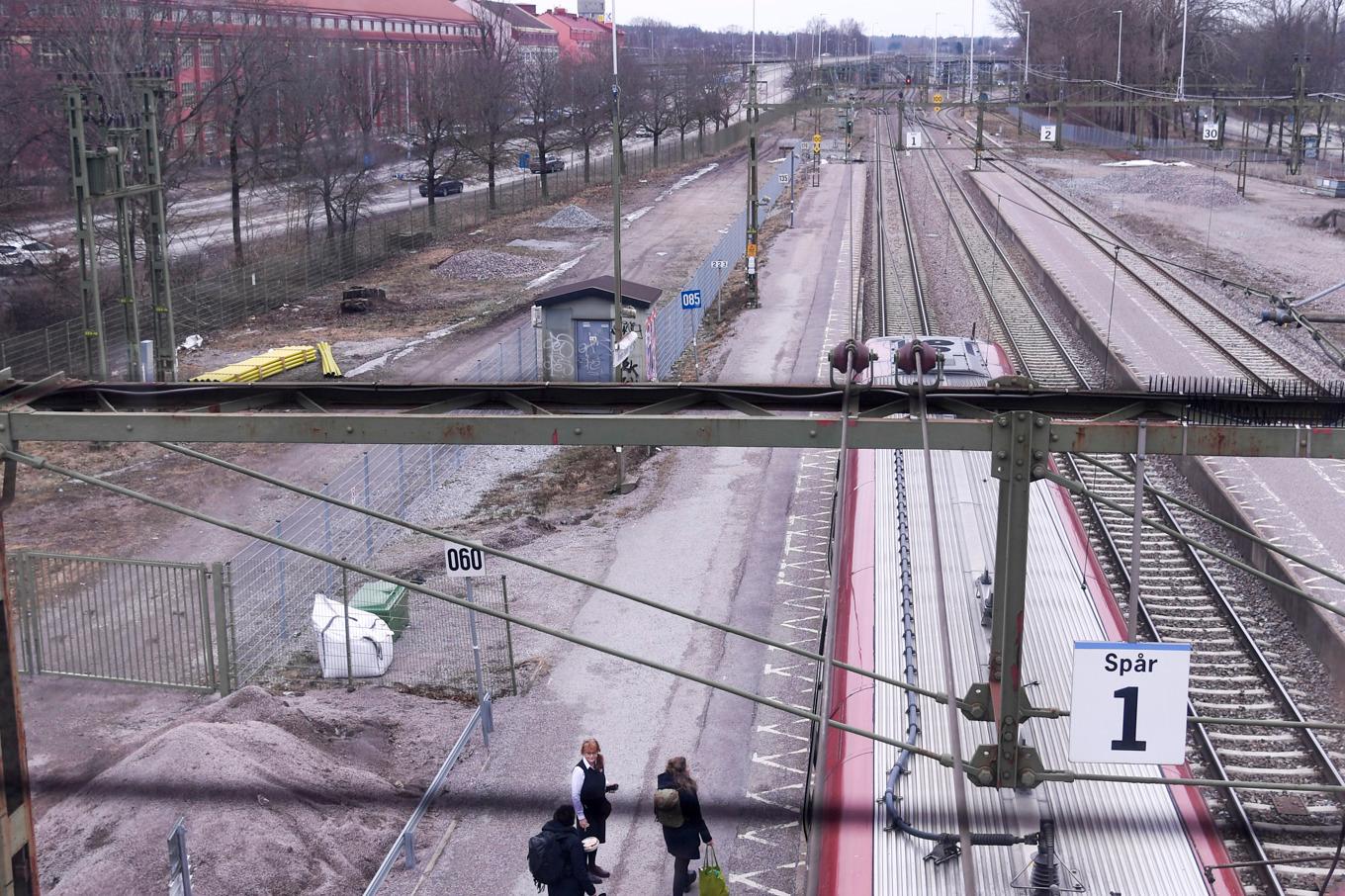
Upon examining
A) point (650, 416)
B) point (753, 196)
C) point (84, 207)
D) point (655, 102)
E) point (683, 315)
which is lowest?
point (683, 315)

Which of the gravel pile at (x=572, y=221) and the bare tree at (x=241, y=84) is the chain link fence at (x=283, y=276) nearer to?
the bare tree at (x=241, y=84)

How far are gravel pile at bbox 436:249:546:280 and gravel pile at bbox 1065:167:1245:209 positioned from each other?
1987 centimetres

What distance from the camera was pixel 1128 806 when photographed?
6.29 m

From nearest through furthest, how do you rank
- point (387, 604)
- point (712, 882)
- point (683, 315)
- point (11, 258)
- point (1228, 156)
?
1. point (712, 882)
2. point (387, 604)
3. point (683, 315)
4. point (11, 258)
5. point (1228, 156)

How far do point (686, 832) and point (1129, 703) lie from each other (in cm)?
375

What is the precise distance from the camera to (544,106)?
55.8 m

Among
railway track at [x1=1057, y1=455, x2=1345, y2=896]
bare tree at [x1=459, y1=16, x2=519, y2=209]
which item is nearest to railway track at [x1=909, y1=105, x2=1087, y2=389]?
railway track at [x1=1057, y1=455, x2=1345, y2=896]

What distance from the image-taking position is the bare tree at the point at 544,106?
175ft

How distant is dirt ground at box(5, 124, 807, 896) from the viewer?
848 centimetres

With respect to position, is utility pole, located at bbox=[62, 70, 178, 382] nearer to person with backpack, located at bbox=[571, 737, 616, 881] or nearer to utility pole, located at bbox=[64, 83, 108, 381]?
utility pole, located at bbox=[64, 83, 108, 381]

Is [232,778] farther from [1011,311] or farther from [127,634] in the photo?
[1011,311]

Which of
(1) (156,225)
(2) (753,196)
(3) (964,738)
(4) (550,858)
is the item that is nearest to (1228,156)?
(2) (753,196)

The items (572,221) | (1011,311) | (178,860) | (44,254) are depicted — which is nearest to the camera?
(178,860)

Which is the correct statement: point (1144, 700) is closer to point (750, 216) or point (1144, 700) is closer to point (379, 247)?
point (750, 216)
